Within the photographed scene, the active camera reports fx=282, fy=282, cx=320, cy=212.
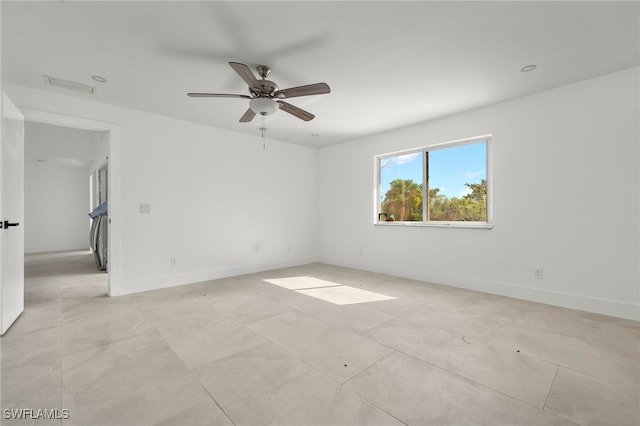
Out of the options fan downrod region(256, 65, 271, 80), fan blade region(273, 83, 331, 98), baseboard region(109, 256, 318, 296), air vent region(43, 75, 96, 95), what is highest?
air vent region(43, 75, 96, 95)

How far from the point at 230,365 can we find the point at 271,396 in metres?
0.47

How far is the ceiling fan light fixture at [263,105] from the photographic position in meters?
2.64

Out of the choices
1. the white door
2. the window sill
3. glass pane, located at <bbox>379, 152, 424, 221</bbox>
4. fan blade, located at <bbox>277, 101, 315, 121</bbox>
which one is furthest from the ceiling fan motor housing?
the window sill

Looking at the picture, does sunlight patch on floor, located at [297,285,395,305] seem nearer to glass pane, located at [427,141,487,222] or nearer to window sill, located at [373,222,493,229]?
→ window sill, located at [373,222,493,229]

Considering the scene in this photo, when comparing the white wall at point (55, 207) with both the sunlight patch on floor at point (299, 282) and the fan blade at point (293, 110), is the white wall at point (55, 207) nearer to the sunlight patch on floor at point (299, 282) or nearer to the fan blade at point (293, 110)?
the sunlight patch on floor at point (299, 282)

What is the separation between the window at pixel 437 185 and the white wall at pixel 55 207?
8394mm

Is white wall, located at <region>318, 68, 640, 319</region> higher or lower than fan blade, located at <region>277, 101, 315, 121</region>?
lower

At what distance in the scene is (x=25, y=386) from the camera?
1.70m

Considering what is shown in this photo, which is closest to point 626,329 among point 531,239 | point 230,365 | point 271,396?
point 531,239

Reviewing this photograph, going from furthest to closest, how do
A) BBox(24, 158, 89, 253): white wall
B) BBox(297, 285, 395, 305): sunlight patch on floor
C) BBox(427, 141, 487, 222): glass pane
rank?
BBox(24, 158, 89, 253): white wall < BBox(427, 141, 487, 222): glass pane < BBox(297, 285, 395, 305): sunlight patch on floor

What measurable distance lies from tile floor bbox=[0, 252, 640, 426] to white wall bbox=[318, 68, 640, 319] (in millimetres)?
357

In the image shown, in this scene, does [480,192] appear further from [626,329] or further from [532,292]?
[626,329]

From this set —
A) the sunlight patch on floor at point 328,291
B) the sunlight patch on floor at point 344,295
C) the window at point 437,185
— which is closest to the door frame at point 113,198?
the sunlight patch on floor at point 328,291

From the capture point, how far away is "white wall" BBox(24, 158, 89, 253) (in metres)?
7.26
